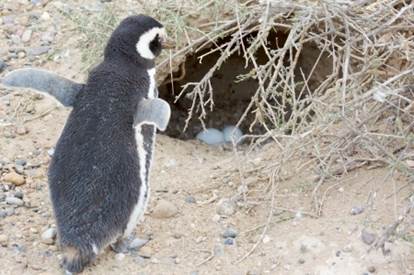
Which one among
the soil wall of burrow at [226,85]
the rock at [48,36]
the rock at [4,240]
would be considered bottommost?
the soil wall of burrow at [226,85]

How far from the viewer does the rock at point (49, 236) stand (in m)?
3.27

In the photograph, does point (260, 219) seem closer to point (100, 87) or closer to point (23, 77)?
point (100, 87)

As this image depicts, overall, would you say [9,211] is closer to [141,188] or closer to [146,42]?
[141,188]

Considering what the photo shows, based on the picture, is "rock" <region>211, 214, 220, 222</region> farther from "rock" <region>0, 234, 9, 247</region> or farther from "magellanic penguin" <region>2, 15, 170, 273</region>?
"rock" <region>0, 234, 9, 247</region>

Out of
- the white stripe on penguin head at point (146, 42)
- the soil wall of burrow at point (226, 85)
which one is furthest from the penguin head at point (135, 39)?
the soil wall of burrow at point (226, 85)

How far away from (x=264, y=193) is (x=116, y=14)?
45.2 inches

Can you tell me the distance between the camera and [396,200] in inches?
129

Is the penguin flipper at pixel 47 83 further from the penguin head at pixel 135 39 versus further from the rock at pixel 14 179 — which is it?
the rock at pixel 14 179

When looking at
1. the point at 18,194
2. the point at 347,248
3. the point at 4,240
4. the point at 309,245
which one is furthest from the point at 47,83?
the point at 347,248

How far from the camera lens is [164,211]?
3453mm

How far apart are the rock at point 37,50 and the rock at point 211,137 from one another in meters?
0.91

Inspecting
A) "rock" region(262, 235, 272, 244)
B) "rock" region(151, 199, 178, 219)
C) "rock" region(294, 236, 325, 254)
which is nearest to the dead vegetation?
"rock" region(262, 235, 272, 244)

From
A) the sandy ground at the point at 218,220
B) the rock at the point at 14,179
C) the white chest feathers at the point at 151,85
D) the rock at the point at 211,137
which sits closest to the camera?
the sandy ground at the point at 218,220

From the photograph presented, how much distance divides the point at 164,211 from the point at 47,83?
0.60m
